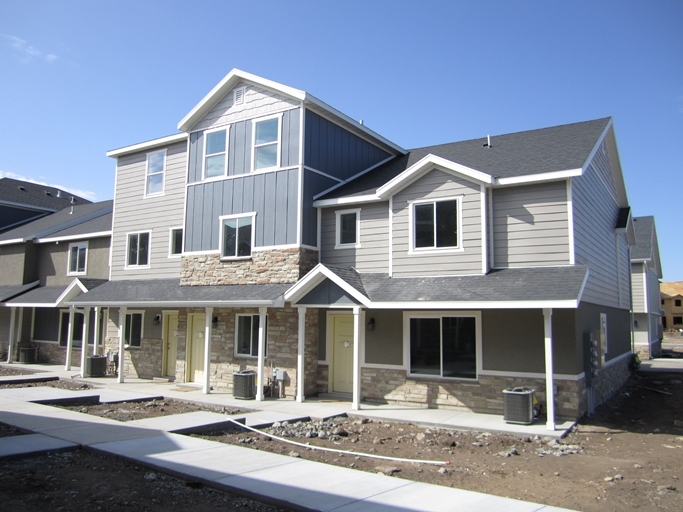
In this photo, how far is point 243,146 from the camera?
16234 millimetres

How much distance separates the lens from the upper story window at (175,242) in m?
18.8

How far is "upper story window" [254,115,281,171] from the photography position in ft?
51.2

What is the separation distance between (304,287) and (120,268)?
9.75 metres

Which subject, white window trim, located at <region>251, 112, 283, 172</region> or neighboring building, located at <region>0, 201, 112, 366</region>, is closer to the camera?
white window trim, located at <region>251, 112, 283, 172</region>

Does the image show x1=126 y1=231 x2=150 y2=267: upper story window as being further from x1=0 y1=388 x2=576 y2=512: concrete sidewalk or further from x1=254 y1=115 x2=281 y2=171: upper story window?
x1=0 y1=388 x2=576 y2=512: concrete sidewalk

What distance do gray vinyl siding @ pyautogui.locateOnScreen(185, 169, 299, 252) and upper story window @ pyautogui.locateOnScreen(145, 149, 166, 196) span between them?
2.80 meters

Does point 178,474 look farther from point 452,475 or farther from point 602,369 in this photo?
point 602,369

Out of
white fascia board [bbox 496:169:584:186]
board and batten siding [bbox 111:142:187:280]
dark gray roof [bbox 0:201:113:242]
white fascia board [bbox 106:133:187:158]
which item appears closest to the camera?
white fascia board [bbox 496:169:584:186]

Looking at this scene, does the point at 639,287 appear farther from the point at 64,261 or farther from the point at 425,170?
the point at 64,261

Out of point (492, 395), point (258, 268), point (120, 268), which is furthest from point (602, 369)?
point (120, 268)

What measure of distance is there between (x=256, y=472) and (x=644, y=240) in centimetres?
2818

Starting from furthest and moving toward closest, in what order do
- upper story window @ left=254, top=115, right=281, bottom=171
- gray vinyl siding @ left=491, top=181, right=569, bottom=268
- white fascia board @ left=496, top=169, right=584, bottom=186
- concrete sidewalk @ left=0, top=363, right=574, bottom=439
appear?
1. upper story window @ left=254, top=115, right=281, bottom=171
2. gray vinyl siding @ left=491, top=181, right=569, bottom=268
3. white fascia board @ left=496, top=169, right=584, bottom=186
4. concrete sidewalk @ left=0, top=363, right=574, bottom=439

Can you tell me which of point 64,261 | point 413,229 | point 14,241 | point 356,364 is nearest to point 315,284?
point 356,364

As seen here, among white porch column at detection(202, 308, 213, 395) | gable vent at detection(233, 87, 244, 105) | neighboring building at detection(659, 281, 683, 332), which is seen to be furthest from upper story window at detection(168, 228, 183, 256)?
neighboring building at detection(659, 281, 683, 332)
